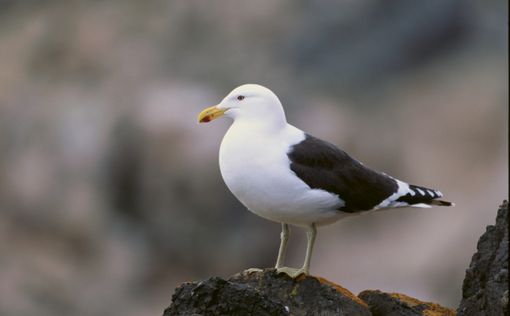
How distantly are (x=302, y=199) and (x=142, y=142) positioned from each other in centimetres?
579

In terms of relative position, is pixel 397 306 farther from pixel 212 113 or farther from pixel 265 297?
pixel 212 113

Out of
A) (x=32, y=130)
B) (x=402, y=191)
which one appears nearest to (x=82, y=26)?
(x=32, y=130)

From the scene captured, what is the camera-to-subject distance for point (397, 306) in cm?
377

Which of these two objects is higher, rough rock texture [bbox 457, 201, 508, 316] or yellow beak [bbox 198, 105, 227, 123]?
yellow beak [bbox 198, 105, 227, 123]

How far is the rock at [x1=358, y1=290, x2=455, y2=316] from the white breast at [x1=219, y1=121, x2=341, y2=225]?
353 mm

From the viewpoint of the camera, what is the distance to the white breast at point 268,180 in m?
3.71

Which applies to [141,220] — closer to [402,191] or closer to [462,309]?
[402,191]

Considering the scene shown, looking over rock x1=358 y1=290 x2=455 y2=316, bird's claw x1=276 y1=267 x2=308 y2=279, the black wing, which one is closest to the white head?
the black wing

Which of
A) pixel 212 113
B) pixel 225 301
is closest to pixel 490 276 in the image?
pixel 225 301

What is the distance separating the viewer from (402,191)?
4098 millimetres

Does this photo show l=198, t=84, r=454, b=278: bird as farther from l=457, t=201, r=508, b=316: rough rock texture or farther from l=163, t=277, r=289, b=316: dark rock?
l=457, t=201, r=508, b=316: rough rock texture

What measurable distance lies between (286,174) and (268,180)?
0.28ft

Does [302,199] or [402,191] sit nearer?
[302,199]

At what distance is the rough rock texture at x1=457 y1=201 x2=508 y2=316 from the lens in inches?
124
